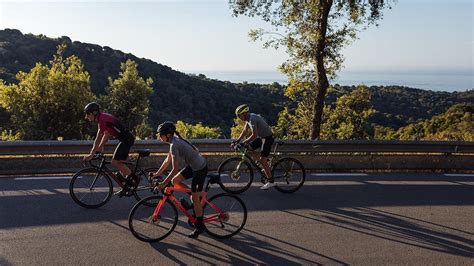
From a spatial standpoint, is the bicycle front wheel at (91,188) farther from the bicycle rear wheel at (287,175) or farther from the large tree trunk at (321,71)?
the large tree trunk at (321,71)

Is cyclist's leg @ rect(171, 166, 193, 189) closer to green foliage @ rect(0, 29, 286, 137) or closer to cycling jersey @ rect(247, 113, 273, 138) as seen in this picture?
cycling jersey @ rect(247, 113, 273, 138)

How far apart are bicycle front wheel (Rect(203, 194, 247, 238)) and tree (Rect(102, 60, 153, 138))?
18.5m

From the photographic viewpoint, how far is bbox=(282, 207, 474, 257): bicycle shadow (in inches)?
265

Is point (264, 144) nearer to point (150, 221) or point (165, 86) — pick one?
point (150, 221)

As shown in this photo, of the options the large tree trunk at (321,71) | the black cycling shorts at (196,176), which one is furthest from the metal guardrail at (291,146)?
the black cycling shorts at (196,176)

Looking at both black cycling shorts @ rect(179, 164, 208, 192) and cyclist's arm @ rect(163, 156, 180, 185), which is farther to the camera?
black cycling shorts @ rect(179, 164, 208, 192)

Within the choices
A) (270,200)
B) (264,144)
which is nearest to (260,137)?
(264,144)

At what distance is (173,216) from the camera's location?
22.4 feet

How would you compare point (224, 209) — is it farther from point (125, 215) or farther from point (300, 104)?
point (300, 104)

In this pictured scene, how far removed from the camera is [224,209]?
7.09 metres

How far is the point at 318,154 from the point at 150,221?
21.4ft

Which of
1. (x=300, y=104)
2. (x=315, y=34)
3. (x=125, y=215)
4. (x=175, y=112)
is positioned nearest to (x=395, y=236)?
(x=125, y=215)

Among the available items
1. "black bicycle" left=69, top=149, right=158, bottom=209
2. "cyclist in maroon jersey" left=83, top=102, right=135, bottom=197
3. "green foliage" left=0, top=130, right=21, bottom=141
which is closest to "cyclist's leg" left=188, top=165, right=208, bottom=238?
A: "black bicycle" left=69, top=149, right=158, bottom=209

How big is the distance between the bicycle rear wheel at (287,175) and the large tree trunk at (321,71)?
685 centimetres
